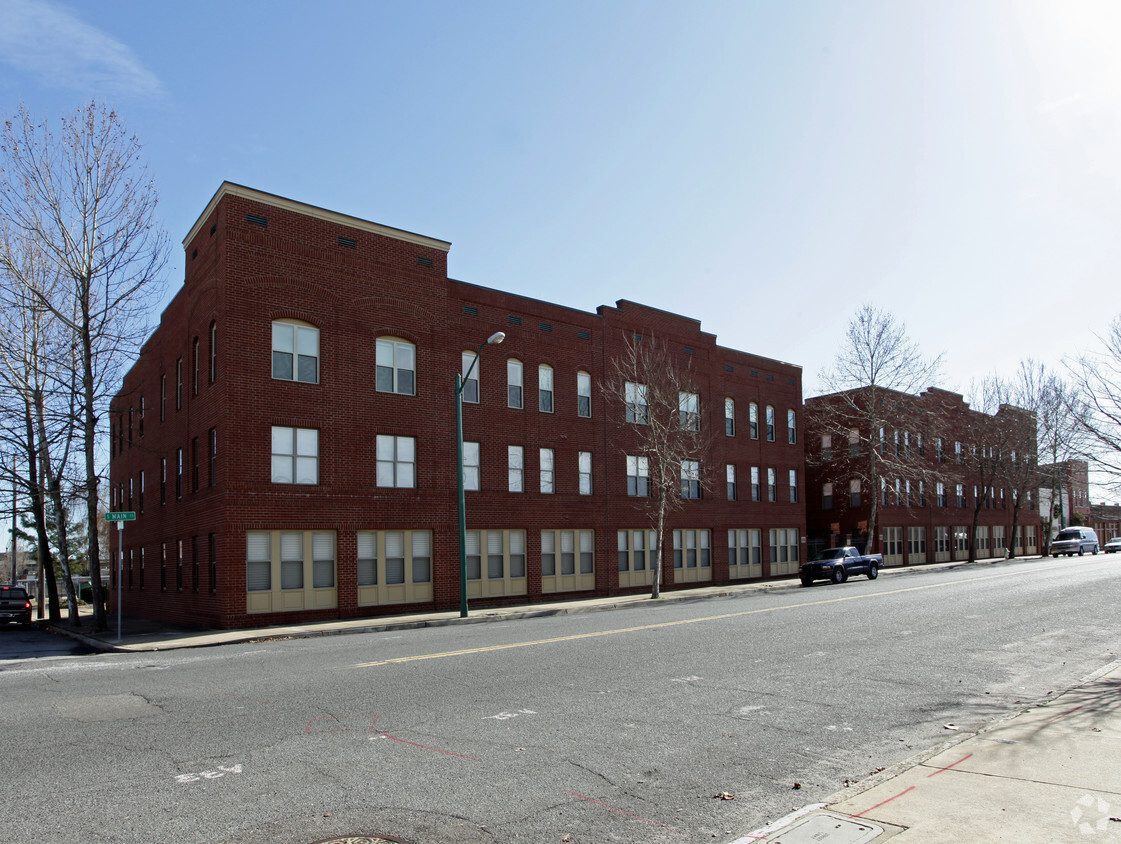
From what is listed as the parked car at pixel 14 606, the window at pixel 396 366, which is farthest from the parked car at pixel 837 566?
the parked car at pixel 14 606

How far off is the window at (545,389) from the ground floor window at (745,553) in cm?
1307

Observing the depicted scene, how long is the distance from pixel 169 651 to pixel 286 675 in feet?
25.3

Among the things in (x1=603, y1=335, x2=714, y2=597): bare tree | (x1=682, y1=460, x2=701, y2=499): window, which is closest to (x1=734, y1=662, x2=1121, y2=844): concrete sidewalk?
(x1=603, y1=335, x2=714, y2=597): bare tree

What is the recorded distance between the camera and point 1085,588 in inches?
960

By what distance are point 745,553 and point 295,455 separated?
2403 centimetres

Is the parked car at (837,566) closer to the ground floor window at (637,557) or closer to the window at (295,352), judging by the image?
the ground floor window at (637,557)

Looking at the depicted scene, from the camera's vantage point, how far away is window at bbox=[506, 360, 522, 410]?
98.3 feet

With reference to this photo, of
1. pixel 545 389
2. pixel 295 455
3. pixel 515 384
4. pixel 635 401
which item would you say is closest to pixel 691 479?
pixel 635 401

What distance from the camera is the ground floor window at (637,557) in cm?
3353

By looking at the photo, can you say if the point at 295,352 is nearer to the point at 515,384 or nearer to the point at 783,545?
the point at 515,384

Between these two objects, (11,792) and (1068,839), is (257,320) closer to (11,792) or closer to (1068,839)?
(11,792)

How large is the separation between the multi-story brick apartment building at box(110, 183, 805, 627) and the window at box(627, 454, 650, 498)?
97 mm

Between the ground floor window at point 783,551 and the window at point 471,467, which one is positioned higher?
the window at point 471,467

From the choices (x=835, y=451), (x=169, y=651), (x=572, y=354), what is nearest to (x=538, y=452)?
(x=572, y=354)
